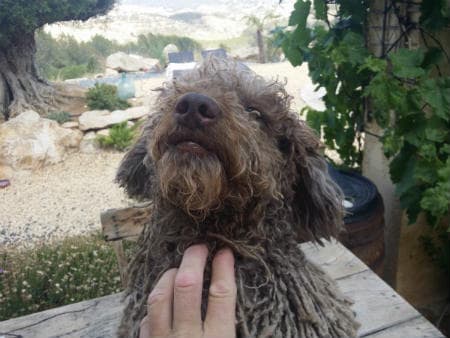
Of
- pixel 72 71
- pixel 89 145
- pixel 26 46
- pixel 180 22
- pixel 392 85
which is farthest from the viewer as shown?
pixel 180 22

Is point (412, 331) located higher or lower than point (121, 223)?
lower

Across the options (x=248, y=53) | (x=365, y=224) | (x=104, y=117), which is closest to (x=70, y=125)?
(x=104, y=117)

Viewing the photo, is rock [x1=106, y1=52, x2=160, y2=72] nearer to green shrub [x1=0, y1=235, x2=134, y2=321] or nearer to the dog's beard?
green shrub [x1=0, y1=235, x2=134, y2=321]

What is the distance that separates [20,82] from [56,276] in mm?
A: 4658

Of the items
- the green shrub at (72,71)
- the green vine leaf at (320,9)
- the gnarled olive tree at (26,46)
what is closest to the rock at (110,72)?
the green shrub at (72,71)

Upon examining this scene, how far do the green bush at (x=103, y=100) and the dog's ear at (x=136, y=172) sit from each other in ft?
19.4

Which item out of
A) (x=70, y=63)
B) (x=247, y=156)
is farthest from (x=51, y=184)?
(x=70, y=63)

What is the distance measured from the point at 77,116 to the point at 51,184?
5.95 ft

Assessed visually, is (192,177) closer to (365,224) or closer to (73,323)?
(73,323)

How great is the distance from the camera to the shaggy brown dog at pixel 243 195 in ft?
2.73

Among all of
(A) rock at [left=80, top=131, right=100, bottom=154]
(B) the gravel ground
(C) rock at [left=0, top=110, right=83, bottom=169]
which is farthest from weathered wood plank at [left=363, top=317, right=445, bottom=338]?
(A) rock at [left=80, top=131, right=100, bottom=154]

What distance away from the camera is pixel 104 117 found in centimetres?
631

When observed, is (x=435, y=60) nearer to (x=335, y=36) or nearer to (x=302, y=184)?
(x=335, y=36)

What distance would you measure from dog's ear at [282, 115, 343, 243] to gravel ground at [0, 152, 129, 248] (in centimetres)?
305
